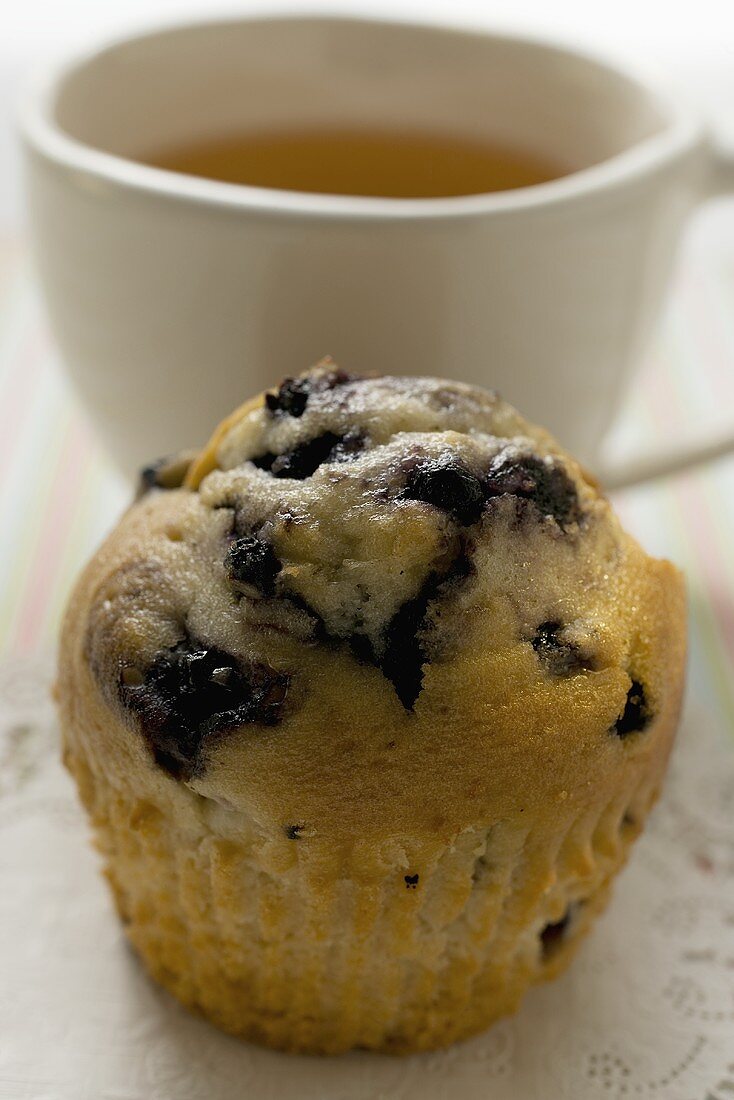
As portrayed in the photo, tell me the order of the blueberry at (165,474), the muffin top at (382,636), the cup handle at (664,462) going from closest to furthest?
the muffin top at (382,636) → the blueberry at (165,474) → the cup handle at (664,462)

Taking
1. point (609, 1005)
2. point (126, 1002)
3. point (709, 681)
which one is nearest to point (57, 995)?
point (126, 1002)

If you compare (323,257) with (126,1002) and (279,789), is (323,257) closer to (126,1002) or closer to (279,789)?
(279,789)

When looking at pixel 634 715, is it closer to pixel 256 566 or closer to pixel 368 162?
pixel 256 566

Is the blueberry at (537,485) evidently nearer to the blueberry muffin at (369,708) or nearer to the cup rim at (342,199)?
the blueberry muffin at (369,708)

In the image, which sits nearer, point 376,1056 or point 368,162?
point 376,1056

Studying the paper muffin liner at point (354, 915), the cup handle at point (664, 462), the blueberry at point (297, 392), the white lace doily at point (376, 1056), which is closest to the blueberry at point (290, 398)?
the blueberry at point (297, 392)

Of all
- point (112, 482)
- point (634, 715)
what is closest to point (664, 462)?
point (634, 715)

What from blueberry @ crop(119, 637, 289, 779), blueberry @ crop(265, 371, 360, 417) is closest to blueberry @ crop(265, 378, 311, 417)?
blueberry @ crop(265, 371, 360, 417)
